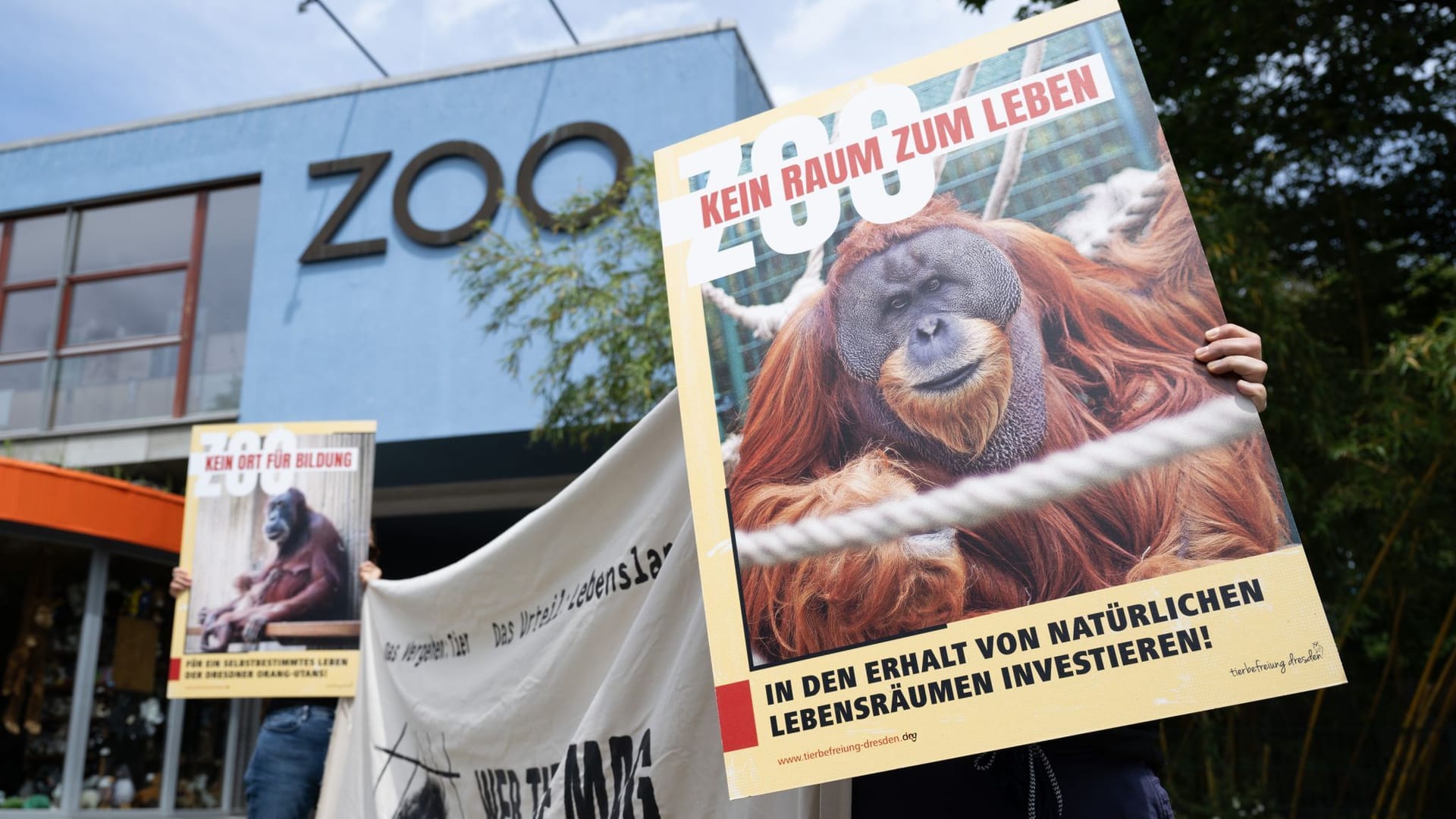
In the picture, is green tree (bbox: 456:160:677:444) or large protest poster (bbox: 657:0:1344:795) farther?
green tree (bbox: 456:160:677:444)

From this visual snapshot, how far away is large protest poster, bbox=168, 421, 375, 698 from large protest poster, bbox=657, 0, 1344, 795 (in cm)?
236

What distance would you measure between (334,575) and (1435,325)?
4.41 metres

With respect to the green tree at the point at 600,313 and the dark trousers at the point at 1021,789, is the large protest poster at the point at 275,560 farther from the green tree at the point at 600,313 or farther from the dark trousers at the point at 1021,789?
the dark trousers at the point at 1021,789

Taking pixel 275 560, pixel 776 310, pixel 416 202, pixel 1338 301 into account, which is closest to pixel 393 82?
pixel 416 202

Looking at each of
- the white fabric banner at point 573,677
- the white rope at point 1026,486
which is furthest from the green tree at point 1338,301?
the white rope at point 1026,486

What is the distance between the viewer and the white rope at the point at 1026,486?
1.29m

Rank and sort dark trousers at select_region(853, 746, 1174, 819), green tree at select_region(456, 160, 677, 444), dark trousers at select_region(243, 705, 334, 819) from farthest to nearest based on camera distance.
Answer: green tree at select_region(456, 160, 677, 444) → dark trousers at select_region(243, 705, 334, 819) → dark trousers at select_region(853, 746, 1174, 819)

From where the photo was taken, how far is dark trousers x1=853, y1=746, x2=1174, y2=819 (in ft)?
4.63

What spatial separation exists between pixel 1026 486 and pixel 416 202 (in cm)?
807

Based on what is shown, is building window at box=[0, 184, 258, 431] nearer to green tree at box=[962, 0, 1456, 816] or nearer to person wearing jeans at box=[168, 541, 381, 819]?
person wearing jeans at box=[168, 541, 381, 819]

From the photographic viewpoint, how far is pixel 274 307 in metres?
8.83

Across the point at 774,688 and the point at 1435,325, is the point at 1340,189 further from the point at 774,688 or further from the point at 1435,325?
the point at 774,688

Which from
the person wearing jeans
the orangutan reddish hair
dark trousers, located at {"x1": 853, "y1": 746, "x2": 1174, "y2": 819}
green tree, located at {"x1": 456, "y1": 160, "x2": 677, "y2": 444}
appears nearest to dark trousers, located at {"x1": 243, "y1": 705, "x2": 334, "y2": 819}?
the person wearing jeans

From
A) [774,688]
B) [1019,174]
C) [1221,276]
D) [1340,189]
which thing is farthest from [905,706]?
[1340,189]
